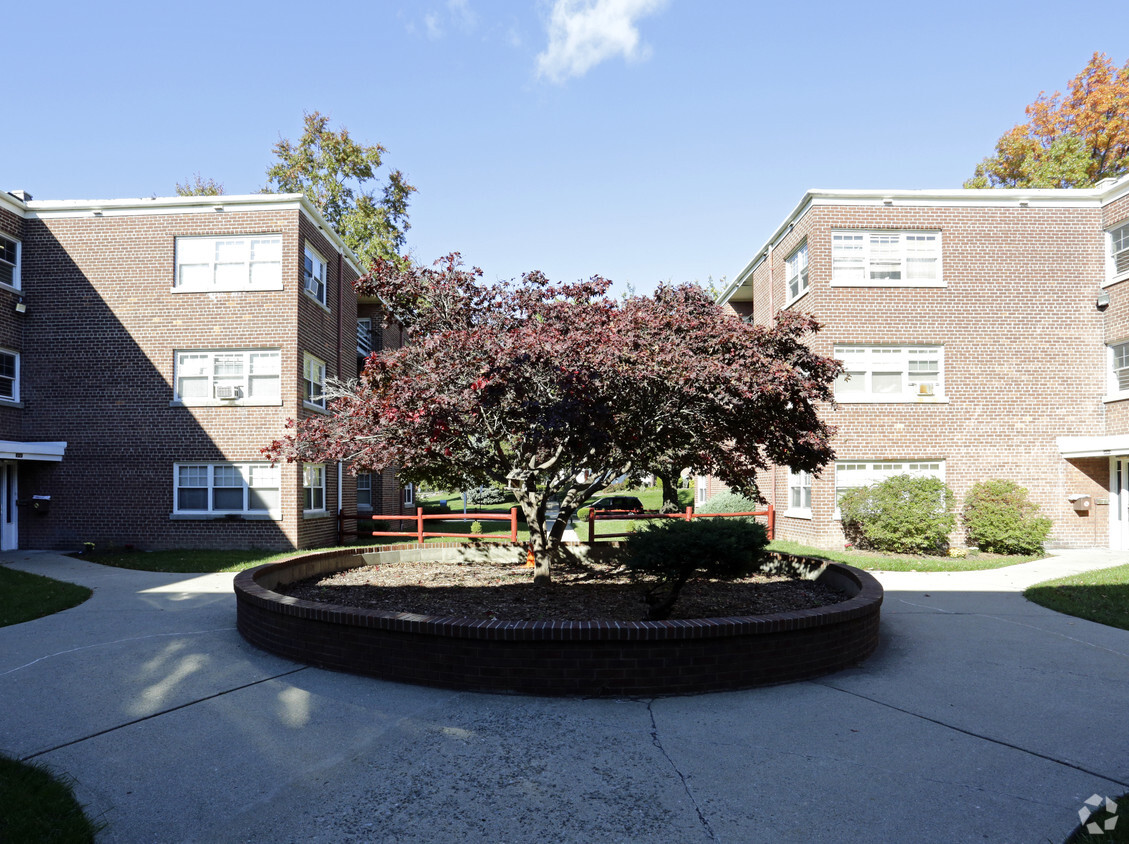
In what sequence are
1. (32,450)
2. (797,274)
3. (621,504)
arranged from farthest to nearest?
(621,504) → (797,274) → (32,450)

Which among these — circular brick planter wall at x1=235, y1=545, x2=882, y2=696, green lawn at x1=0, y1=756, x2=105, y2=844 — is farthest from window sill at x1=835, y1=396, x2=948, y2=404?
green lawn at x1=0, y1=756, x2=105, y2=844

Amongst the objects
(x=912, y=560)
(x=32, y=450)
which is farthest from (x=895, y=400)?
(x=32, y=450)

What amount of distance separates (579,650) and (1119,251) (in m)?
18.9

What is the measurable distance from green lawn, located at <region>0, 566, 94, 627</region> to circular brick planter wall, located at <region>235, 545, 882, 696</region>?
484 centimetres

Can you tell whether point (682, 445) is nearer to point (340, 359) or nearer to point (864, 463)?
point (864, 463)

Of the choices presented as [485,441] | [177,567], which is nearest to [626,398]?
[485,441]

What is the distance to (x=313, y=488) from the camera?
1884 centimetres

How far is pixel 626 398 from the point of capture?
7418 millimetres

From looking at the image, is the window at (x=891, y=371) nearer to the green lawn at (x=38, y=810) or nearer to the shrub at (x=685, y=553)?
the shrub at (x=685, y=553)

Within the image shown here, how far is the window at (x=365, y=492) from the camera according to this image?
24484mm

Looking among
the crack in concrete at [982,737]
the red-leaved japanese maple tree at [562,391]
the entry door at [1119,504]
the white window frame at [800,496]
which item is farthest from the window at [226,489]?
the entry door at [1119,504]

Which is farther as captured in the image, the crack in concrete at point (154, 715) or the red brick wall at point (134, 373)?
the red brick wall at point (134, 373)

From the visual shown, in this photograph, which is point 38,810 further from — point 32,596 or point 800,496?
point 800,496

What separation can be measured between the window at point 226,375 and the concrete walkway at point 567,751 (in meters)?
11.1
